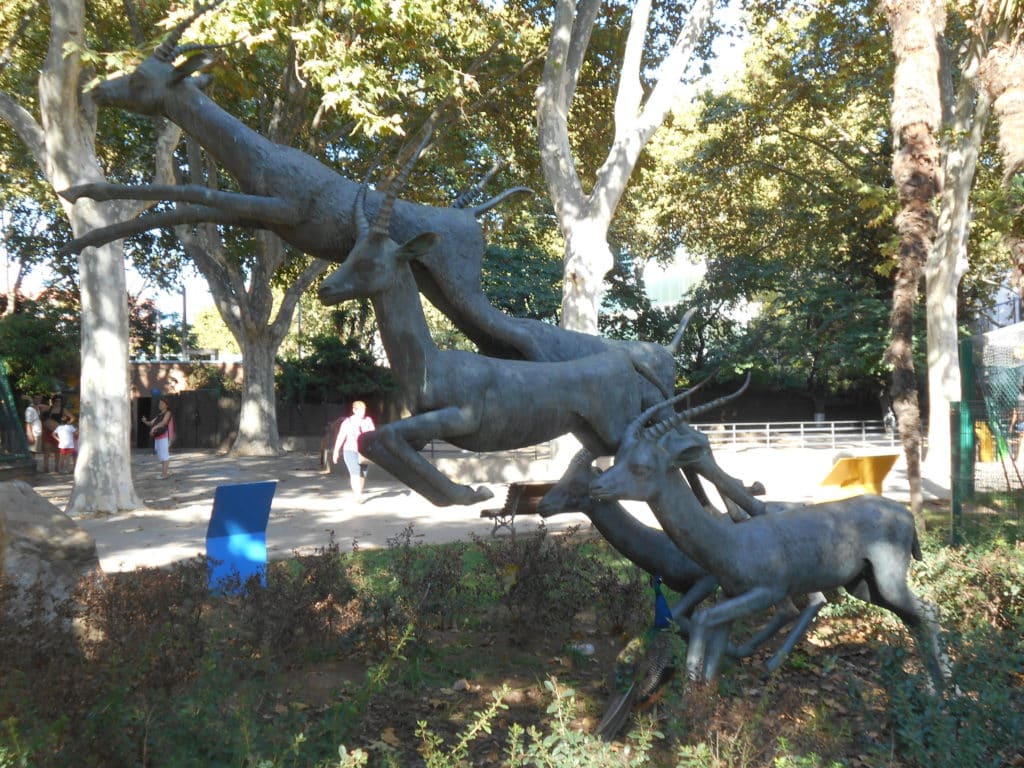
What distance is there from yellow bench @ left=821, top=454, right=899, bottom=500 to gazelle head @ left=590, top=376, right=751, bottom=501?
4994 mm

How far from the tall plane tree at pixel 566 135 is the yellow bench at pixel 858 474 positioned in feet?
15.3

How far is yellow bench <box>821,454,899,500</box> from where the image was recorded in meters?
8.80

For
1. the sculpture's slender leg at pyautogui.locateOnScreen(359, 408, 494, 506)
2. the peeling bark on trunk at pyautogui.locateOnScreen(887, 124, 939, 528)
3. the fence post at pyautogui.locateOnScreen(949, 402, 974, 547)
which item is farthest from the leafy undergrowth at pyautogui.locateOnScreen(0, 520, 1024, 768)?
the fence post at pyautogui.locateOnScreen(949, 402, 974, 547)

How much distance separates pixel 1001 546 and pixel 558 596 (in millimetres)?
4468

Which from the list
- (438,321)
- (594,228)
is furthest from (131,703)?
(438,321)

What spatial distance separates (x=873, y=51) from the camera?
1662 centimetres

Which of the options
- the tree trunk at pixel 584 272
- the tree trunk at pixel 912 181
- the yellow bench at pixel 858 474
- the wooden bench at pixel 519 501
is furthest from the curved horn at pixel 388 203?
the tree trunk at pixel 584 272

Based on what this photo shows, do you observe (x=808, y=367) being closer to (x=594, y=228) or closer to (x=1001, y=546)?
(x=594, y=228)

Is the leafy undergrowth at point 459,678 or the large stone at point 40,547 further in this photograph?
the large stone at point 40,547

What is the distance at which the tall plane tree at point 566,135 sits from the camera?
1270 centimetres

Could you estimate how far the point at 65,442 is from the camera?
18.4 meters

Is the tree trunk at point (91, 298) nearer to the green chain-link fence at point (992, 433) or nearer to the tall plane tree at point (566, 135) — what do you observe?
the tall plane tree at point (566, 135)

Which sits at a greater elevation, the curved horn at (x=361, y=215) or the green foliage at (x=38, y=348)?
the green foliage at (x=38, y=348)

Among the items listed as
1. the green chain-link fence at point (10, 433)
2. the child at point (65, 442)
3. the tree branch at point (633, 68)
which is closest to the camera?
the tree branch at point (633, 68)
